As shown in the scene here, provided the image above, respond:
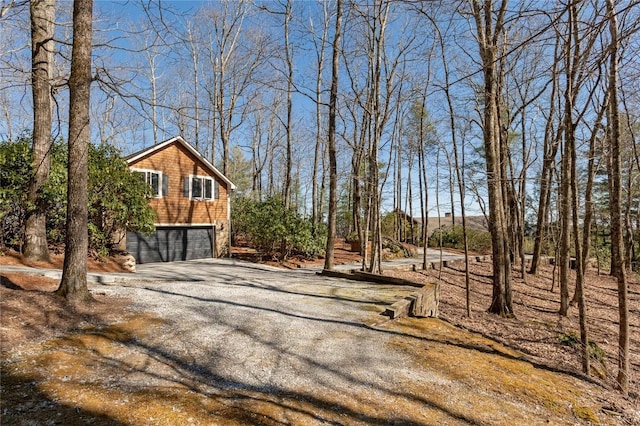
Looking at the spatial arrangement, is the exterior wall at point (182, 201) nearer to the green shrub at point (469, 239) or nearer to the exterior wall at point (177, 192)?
the exterior wall at point (177, 192)

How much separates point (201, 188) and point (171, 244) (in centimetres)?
299

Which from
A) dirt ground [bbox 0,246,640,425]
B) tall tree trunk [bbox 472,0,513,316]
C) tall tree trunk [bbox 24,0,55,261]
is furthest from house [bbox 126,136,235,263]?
tall tree trunk [bbox 472,0,513,316]

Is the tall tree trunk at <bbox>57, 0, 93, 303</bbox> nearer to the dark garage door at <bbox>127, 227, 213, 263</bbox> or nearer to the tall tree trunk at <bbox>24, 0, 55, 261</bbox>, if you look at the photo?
the tall tree trunk at <bbox>24, 0, 55, 261</bbox>

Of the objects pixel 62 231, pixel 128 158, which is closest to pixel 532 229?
pixel 128 158

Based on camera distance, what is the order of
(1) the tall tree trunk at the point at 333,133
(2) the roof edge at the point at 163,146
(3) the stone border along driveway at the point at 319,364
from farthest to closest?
1. (2) the roof edge at the point at 163,146
2. (1) the tall tree trunk at the point at 333,133
3. (3) the stone border along driveway at the point at 319,364

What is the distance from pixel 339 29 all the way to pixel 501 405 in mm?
11785

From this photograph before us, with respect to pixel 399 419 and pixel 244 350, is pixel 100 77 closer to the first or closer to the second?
pixel 244 350

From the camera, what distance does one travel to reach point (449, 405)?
327 cm

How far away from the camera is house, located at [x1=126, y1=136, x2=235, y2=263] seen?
48.6ft

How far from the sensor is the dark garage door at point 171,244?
1448 cm

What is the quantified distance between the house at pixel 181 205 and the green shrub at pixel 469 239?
601 inches

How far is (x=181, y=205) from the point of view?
16.0 metres

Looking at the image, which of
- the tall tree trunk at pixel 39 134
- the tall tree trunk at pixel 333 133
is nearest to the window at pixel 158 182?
the tall tree trunk at pixel 39 134

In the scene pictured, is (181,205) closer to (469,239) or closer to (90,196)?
(90,196)
